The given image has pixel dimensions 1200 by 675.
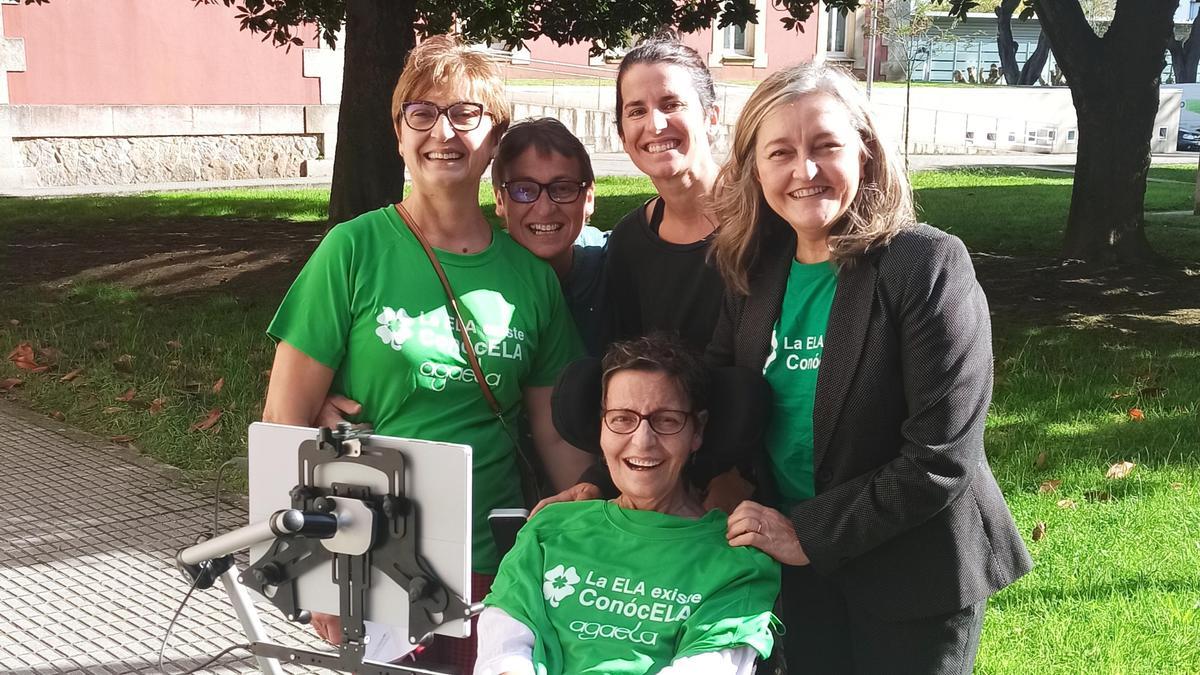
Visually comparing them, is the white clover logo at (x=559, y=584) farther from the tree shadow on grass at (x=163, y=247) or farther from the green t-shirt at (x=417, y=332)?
the tree shadow on grass at (x=163, y=247)

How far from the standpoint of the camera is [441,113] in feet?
9.55

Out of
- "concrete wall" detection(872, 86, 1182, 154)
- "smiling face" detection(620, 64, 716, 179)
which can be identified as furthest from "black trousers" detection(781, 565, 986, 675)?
"concrete wall" detection(872, 86, 1182, 154)

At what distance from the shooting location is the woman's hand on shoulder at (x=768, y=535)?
263 centimetres

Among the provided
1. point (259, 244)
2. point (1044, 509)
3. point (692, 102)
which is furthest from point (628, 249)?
point (259, 244)

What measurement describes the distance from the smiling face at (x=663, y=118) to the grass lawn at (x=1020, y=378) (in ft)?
6.37

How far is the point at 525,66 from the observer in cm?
3400

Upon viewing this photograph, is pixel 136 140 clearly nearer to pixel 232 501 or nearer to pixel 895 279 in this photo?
pixel 232 501

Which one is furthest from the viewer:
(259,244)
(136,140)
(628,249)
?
(136,140)

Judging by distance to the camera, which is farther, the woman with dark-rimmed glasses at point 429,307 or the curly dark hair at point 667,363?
the woman with dark-rimmed glasses at point 429,307

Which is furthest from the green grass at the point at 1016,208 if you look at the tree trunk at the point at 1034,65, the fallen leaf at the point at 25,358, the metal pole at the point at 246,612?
the tree trunk at the point at 1034,65

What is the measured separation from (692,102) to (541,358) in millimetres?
735

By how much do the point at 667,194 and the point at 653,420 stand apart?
2.38 ft

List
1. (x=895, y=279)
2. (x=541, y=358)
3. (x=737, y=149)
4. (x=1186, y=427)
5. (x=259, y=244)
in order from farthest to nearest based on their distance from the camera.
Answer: (x=259, y=244) → (x=1186, y=427) → (x=541, y=358) → (x=737, y=149) → (x=895, y=279)

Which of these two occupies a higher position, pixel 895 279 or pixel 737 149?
pixel 737 149
